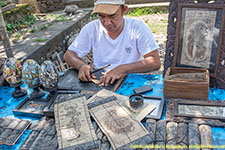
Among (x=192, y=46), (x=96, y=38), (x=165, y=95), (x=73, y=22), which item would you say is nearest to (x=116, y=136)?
(x=165, y=95)

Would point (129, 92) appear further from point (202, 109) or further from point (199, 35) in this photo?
point (199, 35)

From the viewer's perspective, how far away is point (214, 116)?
4.68ft

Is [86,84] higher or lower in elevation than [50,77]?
lower

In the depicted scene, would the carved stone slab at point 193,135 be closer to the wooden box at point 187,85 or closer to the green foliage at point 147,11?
the wooden box at point 187,85

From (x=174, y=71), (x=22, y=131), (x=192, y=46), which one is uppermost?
(x=192, y=46)

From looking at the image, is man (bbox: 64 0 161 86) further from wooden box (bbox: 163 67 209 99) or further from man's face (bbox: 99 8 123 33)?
wooden box (bbox: 163 67 209 99)

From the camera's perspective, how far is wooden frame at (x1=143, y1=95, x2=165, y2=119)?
1477 mm

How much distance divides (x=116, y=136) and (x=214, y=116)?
0.70 meters

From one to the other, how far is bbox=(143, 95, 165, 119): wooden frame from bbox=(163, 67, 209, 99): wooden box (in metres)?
0.11

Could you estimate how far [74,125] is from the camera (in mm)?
1401

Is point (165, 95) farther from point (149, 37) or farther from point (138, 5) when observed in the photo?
point (138, 5)

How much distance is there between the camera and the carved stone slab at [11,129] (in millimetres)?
1408

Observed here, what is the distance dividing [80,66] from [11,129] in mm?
1028

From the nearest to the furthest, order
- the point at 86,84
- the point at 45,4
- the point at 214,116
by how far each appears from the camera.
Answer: the point at 214,116 < the point at 86,84 < the point at 45,4
